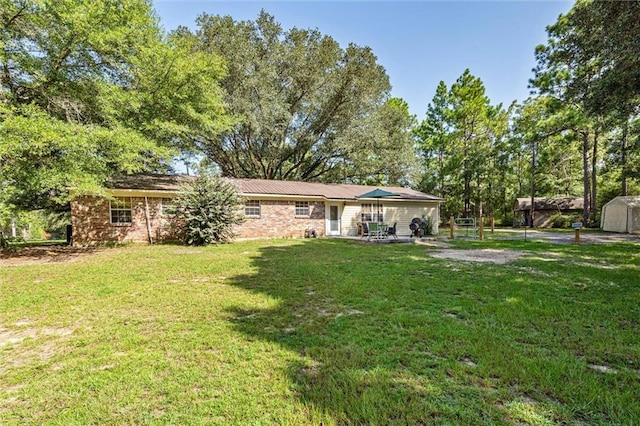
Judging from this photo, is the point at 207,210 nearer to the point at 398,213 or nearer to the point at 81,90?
the point at 81,90

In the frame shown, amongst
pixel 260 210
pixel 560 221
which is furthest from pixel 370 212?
pixel 560 221

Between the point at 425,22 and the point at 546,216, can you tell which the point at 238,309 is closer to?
the point at 425,22

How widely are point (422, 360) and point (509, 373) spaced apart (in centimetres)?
71

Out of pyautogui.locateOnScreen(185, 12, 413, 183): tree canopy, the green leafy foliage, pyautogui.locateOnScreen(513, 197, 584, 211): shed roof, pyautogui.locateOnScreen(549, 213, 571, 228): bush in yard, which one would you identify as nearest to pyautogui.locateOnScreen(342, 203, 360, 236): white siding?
pyautogui.locateOnScreen(185, 12, 413, 183): tree canopy

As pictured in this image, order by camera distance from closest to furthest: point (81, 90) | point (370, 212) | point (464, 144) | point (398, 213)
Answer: point (81, 90), point (370, 212), point (398, 213), point (464, 144)

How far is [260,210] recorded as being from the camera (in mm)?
14773

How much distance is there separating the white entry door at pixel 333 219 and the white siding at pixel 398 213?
347mm

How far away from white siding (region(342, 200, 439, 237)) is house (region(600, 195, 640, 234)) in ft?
37.1

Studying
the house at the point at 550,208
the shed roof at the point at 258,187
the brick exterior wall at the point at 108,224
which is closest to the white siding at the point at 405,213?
the shed roof at the point at 258,187

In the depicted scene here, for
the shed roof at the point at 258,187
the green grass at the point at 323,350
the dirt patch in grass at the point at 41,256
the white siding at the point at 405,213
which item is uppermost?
the shed roof at the point at 258,187

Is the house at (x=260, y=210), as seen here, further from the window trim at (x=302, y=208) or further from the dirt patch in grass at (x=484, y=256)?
the dirt patch in grass at (x=484, y=256)

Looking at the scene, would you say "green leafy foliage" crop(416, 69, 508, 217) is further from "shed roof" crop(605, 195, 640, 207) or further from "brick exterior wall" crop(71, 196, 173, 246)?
"brick exterior wall" crop(71, 196, 173, 246)

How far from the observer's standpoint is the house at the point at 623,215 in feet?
57.8

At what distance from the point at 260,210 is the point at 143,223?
5075mm
